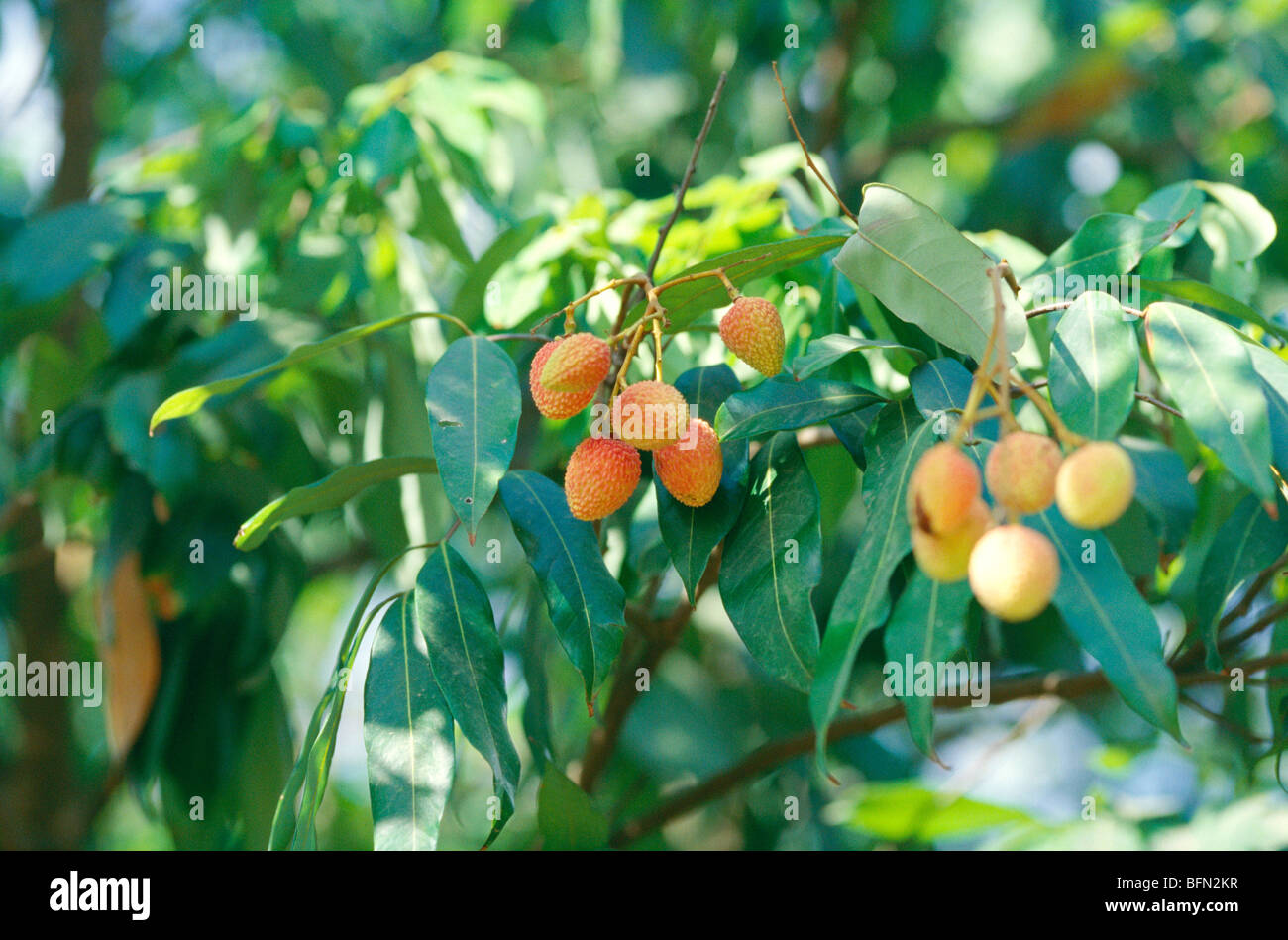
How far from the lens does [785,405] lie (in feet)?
2.50

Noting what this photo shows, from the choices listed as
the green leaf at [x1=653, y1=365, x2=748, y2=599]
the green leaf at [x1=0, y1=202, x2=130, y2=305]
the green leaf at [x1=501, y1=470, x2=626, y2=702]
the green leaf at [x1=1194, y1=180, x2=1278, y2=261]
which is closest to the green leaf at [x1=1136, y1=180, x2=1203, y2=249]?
the green leaf at [x1=1194, y1=180, x2=1278, y2=261]

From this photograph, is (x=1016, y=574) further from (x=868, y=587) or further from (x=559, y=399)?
(x=559, y=399)

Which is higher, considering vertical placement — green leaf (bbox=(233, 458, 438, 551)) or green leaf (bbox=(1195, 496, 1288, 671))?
green leaf (bbox=(233, 458, 438, 551))

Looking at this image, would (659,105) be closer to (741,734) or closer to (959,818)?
(741,734)

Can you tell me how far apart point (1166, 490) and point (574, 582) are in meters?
0.60

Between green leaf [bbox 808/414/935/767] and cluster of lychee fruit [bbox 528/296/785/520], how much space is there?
0.13 meters

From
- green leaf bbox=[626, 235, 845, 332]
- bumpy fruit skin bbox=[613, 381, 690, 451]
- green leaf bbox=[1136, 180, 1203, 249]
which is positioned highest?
green leaf bbox=[1136, 180, 1203, 249]

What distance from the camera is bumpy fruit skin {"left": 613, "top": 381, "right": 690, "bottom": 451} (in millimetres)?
717

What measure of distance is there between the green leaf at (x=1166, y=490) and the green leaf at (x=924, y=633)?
0.49 m

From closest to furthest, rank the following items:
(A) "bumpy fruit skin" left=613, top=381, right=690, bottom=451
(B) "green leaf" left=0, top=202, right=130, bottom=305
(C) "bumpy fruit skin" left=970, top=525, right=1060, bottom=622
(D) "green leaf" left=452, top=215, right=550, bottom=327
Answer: (C) "bumpy fruit skin" left=970, top=525, right=1060, bottom=622
(A) "bumpy fruit skin" left=613, top=381, right=690, bottom=451
(D) "green leaf" left=452, top=215, right=550, bottom=327
(B) "green leaf" left=0, top=202, right=130, bottom=305

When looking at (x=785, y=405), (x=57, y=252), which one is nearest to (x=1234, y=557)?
(x=785, y=405)

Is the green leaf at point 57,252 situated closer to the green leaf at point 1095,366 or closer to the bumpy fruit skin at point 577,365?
the bumpy fruit skin at point 577,365

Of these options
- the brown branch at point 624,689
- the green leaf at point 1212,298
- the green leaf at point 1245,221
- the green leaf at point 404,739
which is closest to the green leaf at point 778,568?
the green leaf at point 404,739

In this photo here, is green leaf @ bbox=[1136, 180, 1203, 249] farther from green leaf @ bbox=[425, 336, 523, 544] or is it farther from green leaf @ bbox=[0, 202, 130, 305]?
green leaf @ bbox=[0, 202, 130, 305]
